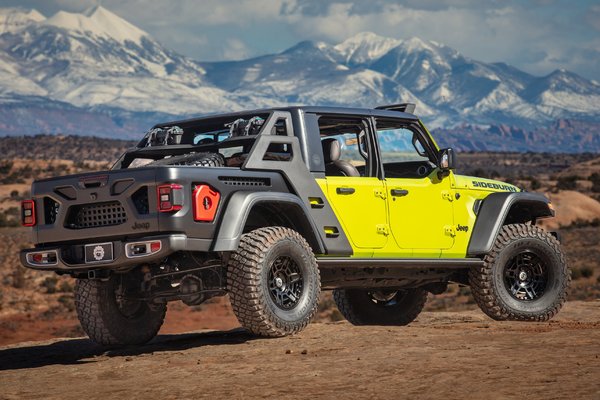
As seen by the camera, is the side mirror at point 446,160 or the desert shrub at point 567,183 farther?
the desert shrub at point 567,183

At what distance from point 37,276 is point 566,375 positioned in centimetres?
3363

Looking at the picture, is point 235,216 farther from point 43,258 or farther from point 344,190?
point 43,258

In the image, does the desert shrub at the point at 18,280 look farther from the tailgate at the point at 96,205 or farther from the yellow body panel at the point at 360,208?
the yellow body panel at the point at 360,208

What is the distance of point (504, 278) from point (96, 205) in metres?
4.73

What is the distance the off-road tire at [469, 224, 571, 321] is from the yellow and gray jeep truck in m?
0.01

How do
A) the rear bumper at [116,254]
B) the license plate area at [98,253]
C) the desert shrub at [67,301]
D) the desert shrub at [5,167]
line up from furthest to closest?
the desert shrub at [5,167] → the desert shrub at [67,301] → the license plate area at [98,253] → the rear bumper at [116,254]

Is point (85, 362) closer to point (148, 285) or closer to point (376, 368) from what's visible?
point (148, 285)

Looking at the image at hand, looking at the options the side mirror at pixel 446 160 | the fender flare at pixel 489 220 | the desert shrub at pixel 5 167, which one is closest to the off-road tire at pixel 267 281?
the side mirror at pixel 446 160

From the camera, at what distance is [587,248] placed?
135ft

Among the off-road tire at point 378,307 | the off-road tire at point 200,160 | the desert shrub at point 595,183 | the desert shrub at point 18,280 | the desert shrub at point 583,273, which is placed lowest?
the desert shrub at point 583,273

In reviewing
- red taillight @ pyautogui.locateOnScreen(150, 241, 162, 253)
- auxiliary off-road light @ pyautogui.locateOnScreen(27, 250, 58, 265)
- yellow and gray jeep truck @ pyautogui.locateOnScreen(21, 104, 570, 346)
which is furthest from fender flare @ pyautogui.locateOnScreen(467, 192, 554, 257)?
auxiliary off-road light @ pyautogui.locateOnScreen(27, 250, 58, 265)

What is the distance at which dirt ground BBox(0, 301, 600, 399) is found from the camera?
273 inches

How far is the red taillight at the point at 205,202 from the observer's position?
9.02m

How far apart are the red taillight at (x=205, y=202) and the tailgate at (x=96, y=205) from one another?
34 centimetres
